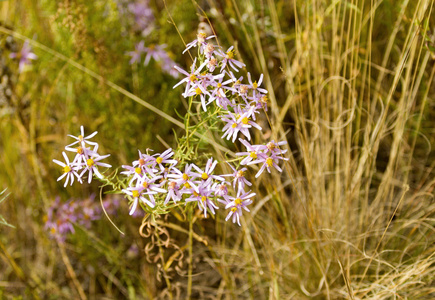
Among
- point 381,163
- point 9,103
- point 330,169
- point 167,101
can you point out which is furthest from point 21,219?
Answer: point 381,163

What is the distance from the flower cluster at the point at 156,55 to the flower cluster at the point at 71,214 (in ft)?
1.87

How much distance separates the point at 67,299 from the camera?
5.68ft

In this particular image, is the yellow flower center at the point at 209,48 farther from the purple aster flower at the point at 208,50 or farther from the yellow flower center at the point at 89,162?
the yellow flower center at the point at 89,162

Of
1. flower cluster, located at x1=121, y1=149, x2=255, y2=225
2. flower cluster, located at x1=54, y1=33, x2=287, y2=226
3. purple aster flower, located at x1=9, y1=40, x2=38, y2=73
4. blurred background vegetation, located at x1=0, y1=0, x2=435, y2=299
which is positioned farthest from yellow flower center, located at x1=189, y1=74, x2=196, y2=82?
purple aster flower, located at x1=9, y1=40, x2=38, y2=73

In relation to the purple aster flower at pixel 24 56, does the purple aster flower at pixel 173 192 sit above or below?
above

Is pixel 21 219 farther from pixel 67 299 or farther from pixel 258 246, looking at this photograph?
pixel 258 246

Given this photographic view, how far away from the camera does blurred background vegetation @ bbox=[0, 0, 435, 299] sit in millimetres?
1473

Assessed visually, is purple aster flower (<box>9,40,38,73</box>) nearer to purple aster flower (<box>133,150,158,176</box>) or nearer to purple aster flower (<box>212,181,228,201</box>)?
purple aster flower (<box>133,150,158,176</box>)

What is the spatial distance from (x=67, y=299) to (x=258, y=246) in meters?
0.82

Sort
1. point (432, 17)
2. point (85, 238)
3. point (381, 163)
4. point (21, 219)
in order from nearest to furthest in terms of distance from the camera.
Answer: point (432, 17), point (85, 238), point (381, 163), point (21, 219)

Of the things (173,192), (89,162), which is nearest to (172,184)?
(173,192)

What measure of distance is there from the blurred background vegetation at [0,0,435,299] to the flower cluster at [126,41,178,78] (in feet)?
0.14

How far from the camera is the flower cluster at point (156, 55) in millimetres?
1686

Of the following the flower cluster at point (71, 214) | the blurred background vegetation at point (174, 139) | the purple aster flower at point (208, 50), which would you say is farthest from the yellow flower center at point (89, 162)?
the flower cluster at point (71, 214)
